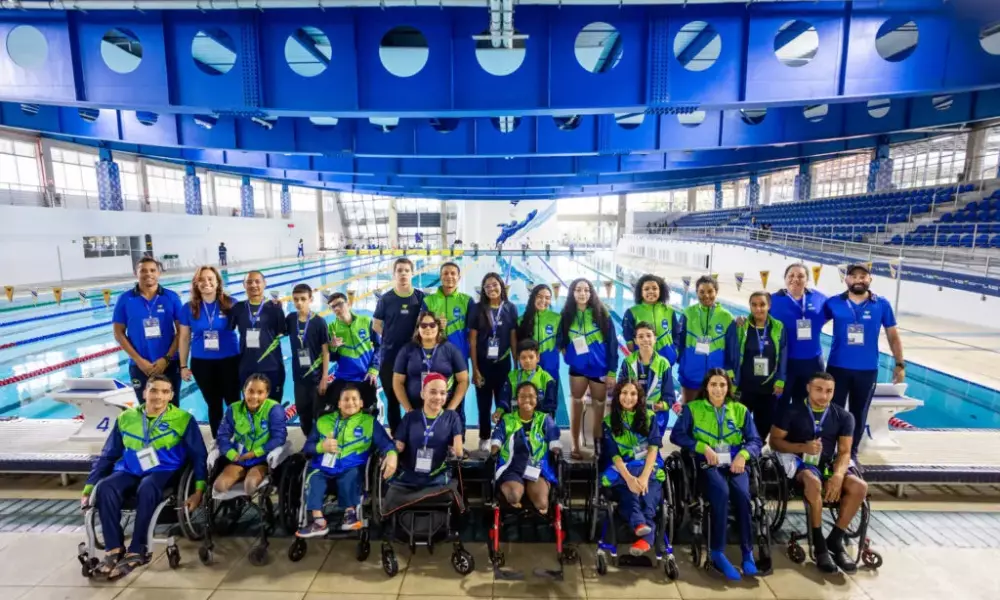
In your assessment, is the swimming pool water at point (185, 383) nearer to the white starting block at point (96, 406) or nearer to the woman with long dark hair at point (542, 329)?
the white starting block at point (96, 406)

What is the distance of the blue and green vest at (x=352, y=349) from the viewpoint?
383cm

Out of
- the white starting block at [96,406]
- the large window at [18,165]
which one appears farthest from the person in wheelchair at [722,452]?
the large window at [18,165]

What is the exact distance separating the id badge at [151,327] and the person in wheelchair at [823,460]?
4325mm

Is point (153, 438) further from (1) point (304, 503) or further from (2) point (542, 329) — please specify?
(2) point (542, 329)

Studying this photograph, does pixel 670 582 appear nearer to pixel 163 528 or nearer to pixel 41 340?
pixel 163 528

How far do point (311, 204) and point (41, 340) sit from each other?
34.3 m

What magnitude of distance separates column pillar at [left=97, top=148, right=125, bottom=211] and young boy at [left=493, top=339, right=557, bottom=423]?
A: 1961 cm

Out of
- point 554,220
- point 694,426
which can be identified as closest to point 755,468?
point 694,426

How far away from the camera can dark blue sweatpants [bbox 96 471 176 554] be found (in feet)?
9.40

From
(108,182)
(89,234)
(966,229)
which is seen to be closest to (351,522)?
(966,229)

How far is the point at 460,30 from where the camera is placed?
4777 millimetres

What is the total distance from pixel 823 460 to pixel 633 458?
1.18 m

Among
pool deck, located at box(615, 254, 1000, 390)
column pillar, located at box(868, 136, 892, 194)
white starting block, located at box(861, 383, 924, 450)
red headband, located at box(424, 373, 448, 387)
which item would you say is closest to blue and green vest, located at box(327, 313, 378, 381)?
red headband, located at box(424, 373, 448, 387)

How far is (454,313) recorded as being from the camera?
3.94 m
